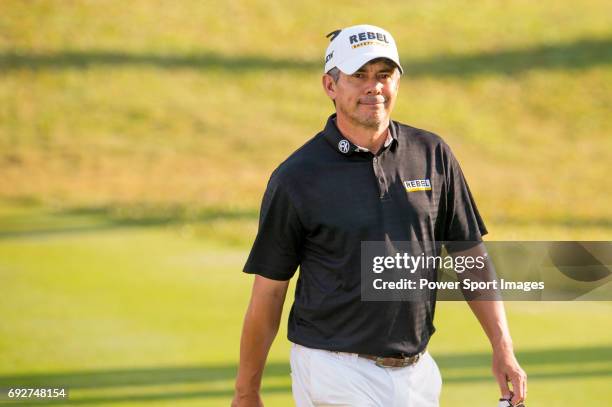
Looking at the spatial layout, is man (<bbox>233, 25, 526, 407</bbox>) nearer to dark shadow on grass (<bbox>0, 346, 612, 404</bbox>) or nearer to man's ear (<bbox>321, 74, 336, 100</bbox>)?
man's ear (<bbox>321, 74, 336, 100</bbox>)

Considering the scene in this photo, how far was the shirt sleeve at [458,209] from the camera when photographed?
4.61m

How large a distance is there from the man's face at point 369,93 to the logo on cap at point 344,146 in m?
0.09

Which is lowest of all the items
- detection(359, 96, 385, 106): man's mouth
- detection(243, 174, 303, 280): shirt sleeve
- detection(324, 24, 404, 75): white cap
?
detection(243, 174, 303, 280): shirt sleeve

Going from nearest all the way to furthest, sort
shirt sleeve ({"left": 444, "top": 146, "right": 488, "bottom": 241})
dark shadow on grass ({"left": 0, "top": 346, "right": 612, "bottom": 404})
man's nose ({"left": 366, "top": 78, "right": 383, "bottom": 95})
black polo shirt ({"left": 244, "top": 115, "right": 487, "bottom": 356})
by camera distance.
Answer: black polo shirt ({"left": 244, "top": 115, "right": 487, "bottom": 356}) → man's nose ({"left": 366, "top": 78, "right": 383, "bottom": 95}) → shirt sleeve ({"left": 444, "top": 146, "right": 488, "bottom": 241}) → dark shadow on grass ({"left": 0, "top": 346, "right": 612, "bottom": 404})

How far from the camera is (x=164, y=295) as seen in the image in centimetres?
1036

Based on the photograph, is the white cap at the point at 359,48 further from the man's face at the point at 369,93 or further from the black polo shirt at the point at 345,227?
the black polo shirt at the point at 345,227

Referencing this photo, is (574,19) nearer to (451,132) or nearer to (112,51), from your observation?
(451,132)

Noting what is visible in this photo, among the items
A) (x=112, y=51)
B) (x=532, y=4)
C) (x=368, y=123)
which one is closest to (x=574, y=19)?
(x=532, y=4)

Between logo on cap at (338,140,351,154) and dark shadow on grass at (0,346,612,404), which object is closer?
logo on cap at (338,140,351,154)

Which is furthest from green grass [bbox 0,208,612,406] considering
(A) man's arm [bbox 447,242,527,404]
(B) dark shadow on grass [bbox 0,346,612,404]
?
(A) man's arm [bbox 447,242,527,404]

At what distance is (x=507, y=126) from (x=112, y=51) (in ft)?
31.7

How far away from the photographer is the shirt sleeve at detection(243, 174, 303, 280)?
4453 millimetres

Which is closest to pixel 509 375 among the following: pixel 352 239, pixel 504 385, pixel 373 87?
pixel 504 385

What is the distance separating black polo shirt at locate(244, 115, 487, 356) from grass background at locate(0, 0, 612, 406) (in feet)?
9.62
